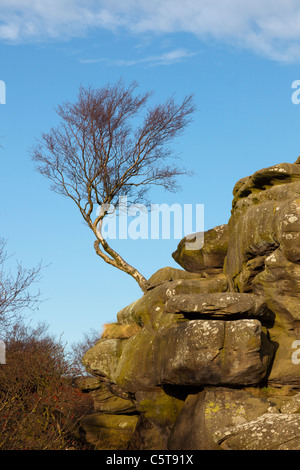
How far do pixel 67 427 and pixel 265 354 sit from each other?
902cm

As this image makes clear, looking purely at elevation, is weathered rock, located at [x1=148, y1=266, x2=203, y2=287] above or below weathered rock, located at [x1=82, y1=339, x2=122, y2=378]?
above

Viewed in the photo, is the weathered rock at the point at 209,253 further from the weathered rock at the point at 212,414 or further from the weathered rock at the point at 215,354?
the weathered rock at the point at 212,414

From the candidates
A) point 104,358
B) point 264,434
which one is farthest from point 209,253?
point 264,434

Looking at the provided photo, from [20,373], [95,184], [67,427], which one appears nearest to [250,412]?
[67,427]

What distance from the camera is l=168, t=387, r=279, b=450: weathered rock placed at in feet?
56.5

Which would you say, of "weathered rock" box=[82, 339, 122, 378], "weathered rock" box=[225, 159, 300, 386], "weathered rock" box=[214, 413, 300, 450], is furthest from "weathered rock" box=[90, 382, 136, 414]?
"weathered rock" box=[214, 413, 300, 450]

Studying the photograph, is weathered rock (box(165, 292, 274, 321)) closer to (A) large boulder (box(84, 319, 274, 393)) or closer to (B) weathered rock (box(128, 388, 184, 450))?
(A) large boulder (box(84, 319, 274, 393))

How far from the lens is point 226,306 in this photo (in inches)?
738

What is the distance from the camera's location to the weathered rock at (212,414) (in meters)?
17.2

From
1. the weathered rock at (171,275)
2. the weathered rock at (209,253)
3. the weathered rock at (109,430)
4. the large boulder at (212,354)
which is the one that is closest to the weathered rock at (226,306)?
the large boulder at (212,354)

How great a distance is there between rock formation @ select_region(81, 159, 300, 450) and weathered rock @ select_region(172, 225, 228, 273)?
0.29 ft

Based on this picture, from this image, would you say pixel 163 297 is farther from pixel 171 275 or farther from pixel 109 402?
pixel 109 402

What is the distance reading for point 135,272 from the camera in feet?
98.6
